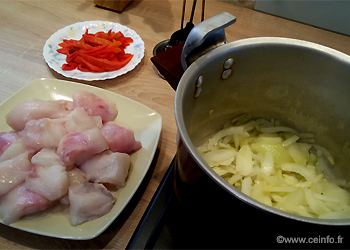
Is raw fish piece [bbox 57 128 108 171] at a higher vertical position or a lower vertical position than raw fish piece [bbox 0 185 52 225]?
higher

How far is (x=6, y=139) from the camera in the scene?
80cm

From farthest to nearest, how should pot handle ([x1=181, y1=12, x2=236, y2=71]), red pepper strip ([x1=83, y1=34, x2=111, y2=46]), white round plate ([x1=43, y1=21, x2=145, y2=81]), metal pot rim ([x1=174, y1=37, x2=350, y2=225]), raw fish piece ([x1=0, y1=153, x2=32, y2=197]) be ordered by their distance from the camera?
red pepper strip ([x1=83, y1=34, x2=111, y2=46]), white round plate ([x1=43, y1=21, x2=145, y2=81]), raw fish piece ([x1=0, y1=153, x2=32, y2=197]), pot handle ([x1=181, y1=12, x2=236, y2=71]), metal pot rim ([x1=174, y1=37, x2=350, y2=225])

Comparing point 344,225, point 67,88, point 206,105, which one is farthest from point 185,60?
point 67,88

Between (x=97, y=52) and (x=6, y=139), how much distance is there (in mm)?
527

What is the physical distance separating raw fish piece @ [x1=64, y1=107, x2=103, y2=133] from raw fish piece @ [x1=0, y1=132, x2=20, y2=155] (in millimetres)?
162

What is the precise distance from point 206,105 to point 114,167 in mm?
308

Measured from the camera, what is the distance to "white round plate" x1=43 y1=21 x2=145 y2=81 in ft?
3.54

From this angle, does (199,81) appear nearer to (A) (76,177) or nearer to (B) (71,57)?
(A) (76,177)

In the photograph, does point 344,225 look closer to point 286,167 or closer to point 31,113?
point 286,167

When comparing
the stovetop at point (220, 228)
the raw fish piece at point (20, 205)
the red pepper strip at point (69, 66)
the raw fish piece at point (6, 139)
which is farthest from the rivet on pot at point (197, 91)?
the red pepper strip at point (69, 66)

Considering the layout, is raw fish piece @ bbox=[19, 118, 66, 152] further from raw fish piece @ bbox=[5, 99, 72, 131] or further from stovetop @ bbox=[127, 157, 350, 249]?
stovetop @ bbox=[127, 157, 350, 249]

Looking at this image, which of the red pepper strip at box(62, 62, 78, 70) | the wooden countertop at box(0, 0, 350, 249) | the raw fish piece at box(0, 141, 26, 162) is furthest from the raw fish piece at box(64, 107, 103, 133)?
the red pepper strip at box(62, 62, 78, 70)

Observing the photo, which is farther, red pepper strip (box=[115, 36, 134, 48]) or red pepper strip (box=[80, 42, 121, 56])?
red pepper strip (box=[115, 36, 134, 48])

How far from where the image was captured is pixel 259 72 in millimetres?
734
